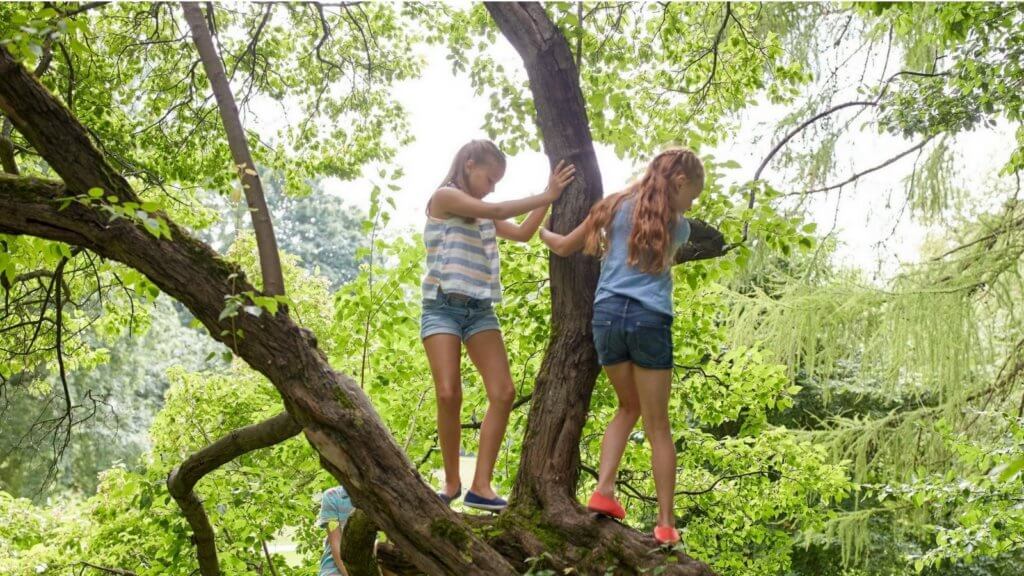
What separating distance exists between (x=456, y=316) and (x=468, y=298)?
76 mm

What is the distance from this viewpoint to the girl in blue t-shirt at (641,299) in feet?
9.82

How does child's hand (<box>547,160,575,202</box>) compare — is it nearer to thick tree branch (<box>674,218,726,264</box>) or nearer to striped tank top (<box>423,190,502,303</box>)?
striped tank top (<box>423,190,502,303</box>)

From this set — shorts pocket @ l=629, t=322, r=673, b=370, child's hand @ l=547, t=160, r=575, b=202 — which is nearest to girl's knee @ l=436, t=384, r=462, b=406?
shorts pocket @ l=629, t=322, r=673, b=370

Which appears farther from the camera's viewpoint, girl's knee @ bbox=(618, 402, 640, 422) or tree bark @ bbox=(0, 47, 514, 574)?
girl's knee @ bbox=(618, 402, 640, 422)

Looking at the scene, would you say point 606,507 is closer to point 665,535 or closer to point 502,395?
point 665,535

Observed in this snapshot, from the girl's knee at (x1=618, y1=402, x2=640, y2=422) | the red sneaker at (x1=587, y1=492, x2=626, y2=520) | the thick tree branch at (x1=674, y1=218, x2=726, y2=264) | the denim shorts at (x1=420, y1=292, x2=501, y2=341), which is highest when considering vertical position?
the thick tree branch at (x1=674, y1=218, x2=726, y2=264)

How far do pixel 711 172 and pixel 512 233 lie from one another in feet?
3.10

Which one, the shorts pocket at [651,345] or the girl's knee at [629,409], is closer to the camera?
the shorts pocket at [651,345]

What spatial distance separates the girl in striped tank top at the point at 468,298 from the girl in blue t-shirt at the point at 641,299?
0.25 metres

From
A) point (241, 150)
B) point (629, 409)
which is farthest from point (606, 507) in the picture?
point (241, 150)

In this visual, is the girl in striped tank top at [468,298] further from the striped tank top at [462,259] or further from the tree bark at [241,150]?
A: the tree bark at [241,150]

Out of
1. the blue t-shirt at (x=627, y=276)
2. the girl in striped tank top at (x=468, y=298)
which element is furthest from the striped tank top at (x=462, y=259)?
the blue t-shirt at (x=627, y=276)

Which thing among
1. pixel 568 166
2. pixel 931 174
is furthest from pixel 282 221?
pixel 568 166

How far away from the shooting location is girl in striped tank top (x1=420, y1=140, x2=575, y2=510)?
318 centimetres
